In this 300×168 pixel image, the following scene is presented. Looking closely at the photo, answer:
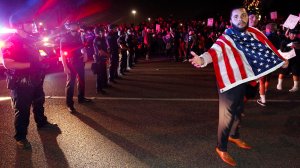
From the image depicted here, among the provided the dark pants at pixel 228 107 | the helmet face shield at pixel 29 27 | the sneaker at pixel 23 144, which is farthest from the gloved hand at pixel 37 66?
the dark pants at pixel 228 107

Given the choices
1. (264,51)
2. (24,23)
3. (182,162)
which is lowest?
(182,162)

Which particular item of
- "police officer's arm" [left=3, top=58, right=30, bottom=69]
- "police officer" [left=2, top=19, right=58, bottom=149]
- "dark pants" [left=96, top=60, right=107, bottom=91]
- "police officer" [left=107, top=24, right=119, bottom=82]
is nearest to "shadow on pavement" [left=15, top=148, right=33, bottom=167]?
"police officer" [left=2, top=19, right=58, bottom=149]

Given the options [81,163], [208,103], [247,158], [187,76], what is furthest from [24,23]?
[187,76]

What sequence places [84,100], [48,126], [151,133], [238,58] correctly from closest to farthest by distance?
[238,58] → [151,133] → [48,126] → [84,100]

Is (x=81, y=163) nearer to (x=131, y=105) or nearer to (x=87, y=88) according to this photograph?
(x=131, y=105)

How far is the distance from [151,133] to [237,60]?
6.91ft

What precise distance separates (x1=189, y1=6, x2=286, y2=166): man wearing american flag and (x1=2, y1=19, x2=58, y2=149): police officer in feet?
8.39

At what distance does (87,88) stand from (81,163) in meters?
5.72

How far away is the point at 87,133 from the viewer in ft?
18.1

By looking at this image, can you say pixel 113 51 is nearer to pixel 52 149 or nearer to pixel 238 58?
pixel 52 149

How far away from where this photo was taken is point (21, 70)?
4.87m

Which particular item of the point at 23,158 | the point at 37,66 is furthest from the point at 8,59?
the point at 23,158

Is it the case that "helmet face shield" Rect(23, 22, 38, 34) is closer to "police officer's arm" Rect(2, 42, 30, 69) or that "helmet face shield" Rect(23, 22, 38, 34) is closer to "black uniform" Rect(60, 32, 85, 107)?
"police officer's arm" Rect(2, 42, 30, 69)

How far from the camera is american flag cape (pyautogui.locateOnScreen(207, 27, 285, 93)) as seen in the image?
161 inches
